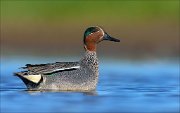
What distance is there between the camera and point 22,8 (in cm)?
2631

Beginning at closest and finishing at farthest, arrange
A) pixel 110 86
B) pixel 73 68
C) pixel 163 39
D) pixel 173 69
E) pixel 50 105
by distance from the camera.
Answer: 1. pixel 50 105
2. pixel 73 68
3. pixel 110 86
4. pixel 173 69
5. pixel 163 39

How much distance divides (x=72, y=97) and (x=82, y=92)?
2.27 ft

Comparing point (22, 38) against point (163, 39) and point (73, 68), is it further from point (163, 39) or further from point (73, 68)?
point (73, 68)

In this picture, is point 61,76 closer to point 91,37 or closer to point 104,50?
point 91,37

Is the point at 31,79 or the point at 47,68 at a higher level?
the point at 47,68

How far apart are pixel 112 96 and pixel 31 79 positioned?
117cm

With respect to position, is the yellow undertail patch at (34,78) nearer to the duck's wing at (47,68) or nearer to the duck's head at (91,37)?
the duck's wing at (47,68)

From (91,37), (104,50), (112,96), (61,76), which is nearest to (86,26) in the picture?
(104,50)

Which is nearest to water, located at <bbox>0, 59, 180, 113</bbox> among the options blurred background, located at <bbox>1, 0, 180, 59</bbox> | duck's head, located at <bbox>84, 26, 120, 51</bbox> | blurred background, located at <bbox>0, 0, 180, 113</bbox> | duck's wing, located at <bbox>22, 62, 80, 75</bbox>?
blurred background, located at <bbox>0, 0, 180, 113</bbox>

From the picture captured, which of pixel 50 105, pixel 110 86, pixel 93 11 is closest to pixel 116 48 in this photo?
pixel 93 11

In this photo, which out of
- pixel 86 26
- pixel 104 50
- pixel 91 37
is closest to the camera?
pixel 91 37

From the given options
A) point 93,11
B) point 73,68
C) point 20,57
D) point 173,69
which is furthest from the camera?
Answer: point 93,11

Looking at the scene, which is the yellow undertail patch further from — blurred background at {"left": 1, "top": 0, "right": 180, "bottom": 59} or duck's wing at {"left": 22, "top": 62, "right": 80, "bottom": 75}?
blurred background at {"left": 1, "top": 0, "right": 180, "bottom": 59}

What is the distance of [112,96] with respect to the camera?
1285 cm
